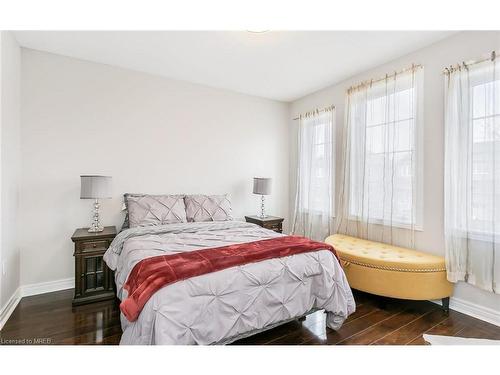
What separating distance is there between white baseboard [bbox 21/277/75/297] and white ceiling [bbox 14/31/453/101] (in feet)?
8.47

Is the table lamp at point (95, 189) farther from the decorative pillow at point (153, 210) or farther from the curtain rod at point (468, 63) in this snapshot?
the curtain rod at point (468, 63)

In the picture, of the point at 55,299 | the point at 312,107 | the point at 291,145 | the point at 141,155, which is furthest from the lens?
the point at 291,145

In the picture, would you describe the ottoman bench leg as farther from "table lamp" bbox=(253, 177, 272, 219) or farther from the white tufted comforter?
"table lamp" bbox=(253, 177, 272, 219)

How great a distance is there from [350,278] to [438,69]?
2334 mm

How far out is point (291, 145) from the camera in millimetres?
4855

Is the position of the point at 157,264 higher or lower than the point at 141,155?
lower

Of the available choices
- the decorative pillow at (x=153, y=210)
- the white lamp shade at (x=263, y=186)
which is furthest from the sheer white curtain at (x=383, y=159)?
the decorative pillow at (x=153, y=210)

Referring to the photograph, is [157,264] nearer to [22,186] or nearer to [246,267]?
[246,267]

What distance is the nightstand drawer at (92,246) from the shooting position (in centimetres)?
274

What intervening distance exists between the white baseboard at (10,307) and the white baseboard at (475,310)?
4.11 meters

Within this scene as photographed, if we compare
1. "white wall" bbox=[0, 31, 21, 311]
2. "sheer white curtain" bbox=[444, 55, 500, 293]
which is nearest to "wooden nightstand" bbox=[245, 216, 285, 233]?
"sheer white curtain" bbox=[444, 55, 500, 293]

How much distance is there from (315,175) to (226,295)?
9.41 ft
